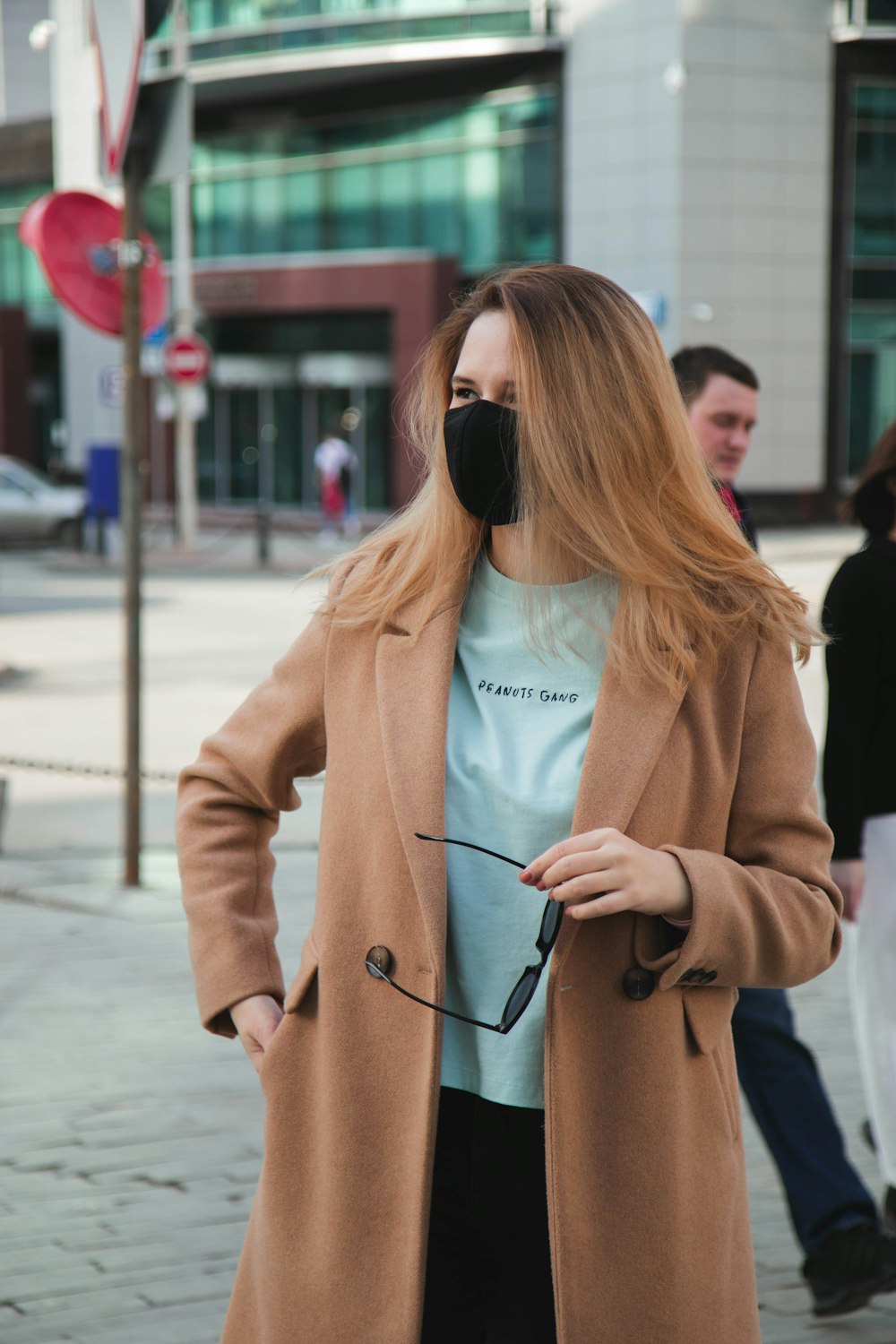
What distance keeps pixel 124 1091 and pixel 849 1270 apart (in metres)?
2.19

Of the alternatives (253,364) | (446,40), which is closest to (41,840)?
(446,40)

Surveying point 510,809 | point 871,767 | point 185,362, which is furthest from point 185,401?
point 510,809

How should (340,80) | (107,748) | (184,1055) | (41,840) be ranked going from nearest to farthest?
(184,1055) → (41,840) → (107,748) → (340,80)

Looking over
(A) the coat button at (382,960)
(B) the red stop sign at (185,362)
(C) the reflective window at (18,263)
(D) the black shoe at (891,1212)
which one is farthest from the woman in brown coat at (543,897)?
(C) the reflective window at (18,263)

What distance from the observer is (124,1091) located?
4.72m

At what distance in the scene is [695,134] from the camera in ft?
101

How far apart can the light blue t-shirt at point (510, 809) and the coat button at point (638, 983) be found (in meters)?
0.11

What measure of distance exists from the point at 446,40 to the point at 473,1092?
33.7 m

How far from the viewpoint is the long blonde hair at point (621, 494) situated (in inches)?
79.9

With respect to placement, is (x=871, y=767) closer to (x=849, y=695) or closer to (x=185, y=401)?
(x=849, y=695)

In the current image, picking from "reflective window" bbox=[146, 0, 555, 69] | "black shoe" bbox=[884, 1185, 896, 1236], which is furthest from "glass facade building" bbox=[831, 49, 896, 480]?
"black shoe" bbox=[884, 1185, 896, 1236]

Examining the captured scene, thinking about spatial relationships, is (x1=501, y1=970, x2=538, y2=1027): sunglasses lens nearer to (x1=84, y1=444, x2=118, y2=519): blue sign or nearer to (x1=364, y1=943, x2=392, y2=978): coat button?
(x1=364, y1=943, x2=392, y2=978): coat button

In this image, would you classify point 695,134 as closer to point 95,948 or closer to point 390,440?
point 390,440

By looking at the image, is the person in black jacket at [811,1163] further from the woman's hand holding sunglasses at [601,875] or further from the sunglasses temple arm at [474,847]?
the woman's hand holding sunglasses at [601,875]
